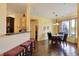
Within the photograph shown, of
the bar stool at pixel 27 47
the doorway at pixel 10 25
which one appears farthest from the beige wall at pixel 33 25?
the doorway at pixel 10 25

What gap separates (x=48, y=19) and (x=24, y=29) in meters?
0.48

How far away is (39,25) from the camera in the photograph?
267 cm

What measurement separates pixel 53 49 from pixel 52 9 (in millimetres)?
728

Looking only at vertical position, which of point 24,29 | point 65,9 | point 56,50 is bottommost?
point 56,50

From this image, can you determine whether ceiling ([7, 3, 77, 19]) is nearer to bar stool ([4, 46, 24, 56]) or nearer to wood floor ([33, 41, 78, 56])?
wood floor ([33, 41, 78, 56])

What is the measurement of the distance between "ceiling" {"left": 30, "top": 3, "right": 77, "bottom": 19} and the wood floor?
53 centimetres

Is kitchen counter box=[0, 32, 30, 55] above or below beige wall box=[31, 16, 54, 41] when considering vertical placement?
below

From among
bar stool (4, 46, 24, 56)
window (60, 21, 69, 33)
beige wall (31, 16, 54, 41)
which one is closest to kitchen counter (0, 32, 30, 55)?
bar stool (4, 46, 24, 56)

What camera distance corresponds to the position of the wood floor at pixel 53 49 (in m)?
2.57

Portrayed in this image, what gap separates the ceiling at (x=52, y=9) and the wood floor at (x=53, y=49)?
53cm

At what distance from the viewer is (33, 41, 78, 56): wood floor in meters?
2.57

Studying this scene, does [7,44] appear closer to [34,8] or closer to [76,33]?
[34,8]

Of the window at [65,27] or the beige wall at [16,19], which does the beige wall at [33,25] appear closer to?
the beige wall at [16,19]

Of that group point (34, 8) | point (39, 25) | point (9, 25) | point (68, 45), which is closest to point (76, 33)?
point (68, 45)
